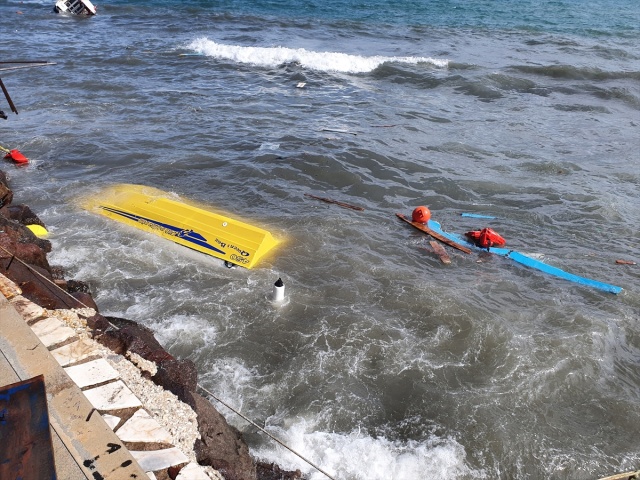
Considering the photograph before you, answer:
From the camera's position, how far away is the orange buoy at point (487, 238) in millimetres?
10559

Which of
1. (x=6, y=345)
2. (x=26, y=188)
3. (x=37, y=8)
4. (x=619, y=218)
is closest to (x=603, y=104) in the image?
(x=619, y=218)

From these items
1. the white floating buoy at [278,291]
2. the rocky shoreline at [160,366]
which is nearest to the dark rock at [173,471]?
the rocky shoreline at [160,366]

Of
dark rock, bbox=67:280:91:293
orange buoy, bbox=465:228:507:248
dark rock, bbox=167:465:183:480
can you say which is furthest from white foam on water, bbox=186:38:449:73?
dark rock, bbox=167:465:183:480

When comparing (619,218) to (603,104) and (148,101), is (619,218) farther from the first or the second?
(148,101)

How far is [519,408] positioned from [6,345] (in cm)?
636

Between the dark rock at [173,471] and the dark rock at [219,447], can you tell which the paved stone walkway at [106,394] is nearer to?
the dark rock at [173,471]

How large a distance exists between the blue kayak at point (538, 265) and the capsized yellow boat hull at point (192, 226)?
409 centimetres

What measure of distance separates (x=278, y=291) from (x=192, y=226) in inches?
108

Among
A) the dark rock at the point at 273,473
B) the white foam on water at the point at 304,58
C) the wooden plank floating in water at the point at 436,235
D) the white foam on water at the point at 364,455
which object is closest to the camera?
the dark rock at the point at 273,473

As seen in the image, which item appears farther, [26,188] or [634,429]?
[26,188]

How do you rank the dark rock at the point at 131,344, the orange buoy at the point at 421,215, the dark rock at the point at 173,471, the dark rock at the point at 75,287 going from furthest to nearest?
the orange buoy at the point at 421,215, the dark rock at the point at 75,287, the dark rock at the point at 131,344, the dark rock at the point at 173,471

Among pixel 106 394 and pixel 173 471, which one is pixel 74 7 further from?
pixel 173 471

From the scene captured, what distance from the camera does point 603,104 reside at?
69.7ft

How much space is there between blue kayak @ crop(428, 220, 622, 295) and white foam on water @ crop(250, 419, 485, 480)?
5.13 metres
